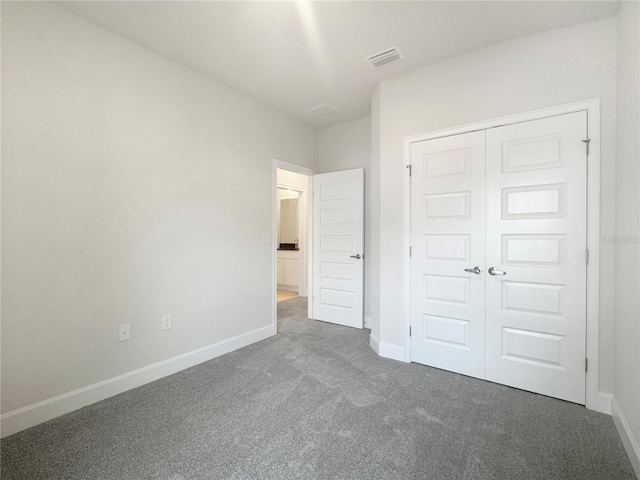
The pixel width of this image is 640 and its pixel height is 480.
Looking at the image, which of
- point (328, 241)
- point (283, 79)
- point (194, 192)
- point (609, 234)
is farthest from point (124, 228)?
point (609, 234)

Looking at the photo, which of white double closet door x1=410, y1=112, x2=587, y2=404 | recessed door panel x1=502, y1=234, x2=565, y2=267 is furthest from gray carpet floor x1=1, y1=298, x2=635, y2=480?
recessed door panel x1=502, y1=234, x2=565, y2=267

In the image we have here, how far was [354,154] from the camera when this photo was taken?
4.03 meters

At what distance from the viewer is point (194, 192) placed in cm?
279

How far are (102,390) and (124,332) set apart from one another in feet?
1.41

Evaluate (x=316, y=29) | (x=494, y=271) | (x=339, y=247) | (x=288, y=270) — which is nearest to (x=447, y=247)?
(x=494, y=271)

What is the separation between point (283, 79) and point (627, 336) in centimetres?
341

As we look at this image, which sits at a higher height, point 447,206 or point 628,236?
Answer: point 447,206

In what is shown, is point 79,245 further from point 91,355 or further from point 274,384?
point 274,384

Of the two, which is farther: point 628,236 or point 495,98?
point 495,98

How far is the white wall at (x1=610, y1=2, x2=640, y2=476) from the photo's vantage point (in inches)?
63.3

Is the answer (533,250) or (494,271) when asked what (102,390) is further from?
(533,250)

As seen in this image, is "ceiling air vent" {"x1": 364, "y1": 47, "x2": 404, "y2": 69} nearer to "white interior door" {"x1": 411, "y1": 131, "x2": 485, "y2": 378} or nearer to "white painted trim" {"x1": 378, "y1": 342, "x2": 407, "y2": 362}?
"white interior door" {"x1": 411, "y1": 131, "x2": 485, "y2": 378}

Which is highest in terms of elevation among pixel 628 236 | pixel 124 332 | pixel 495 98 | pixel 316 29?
pixel 316 29

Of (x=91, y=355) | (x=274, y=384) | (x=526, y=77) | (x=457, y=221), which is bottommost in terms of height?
(x=274, y=384)
